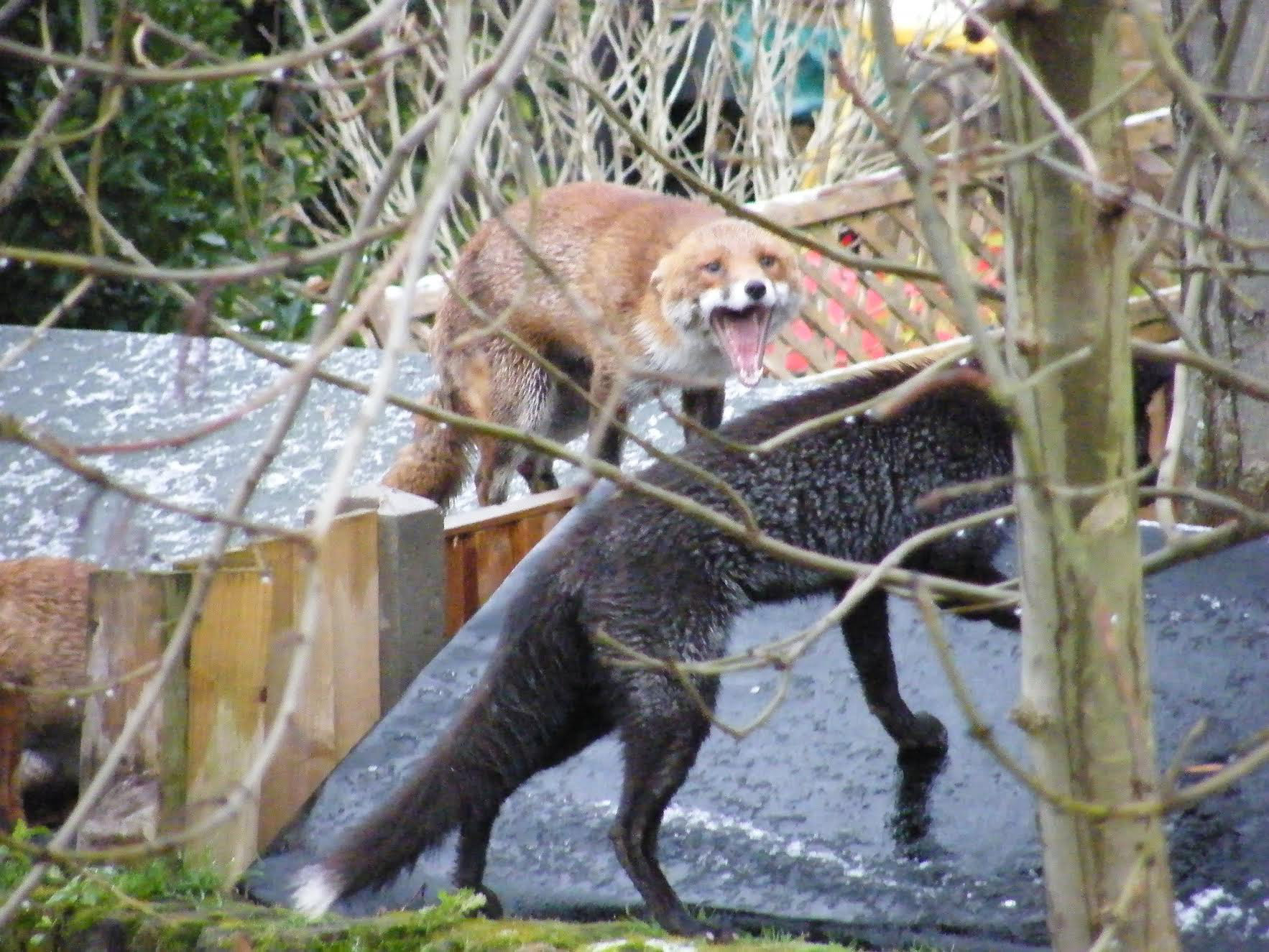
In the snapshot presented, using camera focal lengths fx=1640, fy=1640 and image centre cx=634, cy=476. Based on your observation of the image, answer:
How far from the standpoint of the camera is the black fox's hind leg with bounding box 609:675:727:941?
139 inches

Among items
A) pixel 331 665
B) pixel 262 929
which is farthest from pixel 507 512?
pixel 262 929

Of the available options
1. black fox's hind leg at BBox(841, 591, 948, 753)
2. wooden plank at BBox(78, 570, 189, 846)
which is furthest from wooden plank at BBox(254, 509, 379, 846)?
black fox's hind leg at BBox(841, 591, 948, 753)

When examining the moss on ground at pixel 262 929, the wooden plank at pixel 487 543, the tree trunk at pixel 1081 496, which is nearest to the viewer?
the tree trunk at pixel 1081 496

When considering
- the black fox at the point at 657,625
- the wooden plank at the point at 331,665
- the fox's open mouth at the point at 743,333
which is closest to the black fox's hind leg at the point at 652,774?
the black fox at the point at 657,625

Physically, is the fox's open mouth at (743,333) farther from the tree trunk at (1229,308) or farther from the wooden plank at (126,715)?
the wooden plank at (126,715)

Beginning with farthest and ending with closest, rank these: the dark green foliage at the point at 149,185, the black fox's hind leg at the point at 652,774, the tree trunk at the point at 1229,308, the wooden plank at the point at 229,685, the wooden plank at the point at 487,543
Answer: the dark green foliage at the point at 149,185, the wooden plank at the point at 487,543, the tree trunk at the point at 1229,308, the wooden plank at the point at 229,685, the black fox's hind leg at the point at 652,774

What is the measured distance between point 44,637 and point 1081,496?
3487 millimetres

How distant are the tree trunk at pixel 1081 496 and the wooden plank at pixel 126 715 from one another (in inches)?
87.5

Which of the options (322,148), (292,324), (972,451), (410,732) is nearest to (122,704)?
(410,732)

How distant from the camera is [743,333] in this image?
6227 millimetres

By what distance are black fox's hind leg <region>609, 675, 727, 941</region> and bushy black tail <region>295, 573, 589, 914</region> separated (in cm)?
24

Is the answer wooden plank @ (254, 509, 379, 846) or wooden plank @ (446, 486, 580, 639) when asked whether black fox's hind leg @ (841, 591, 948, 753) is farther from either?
wooden plank @ (254, 509, 379, 846)

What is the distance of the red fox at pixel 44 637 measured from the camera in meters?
4.62

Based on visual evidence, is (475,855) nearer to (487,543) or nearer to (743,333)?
(487,543)
